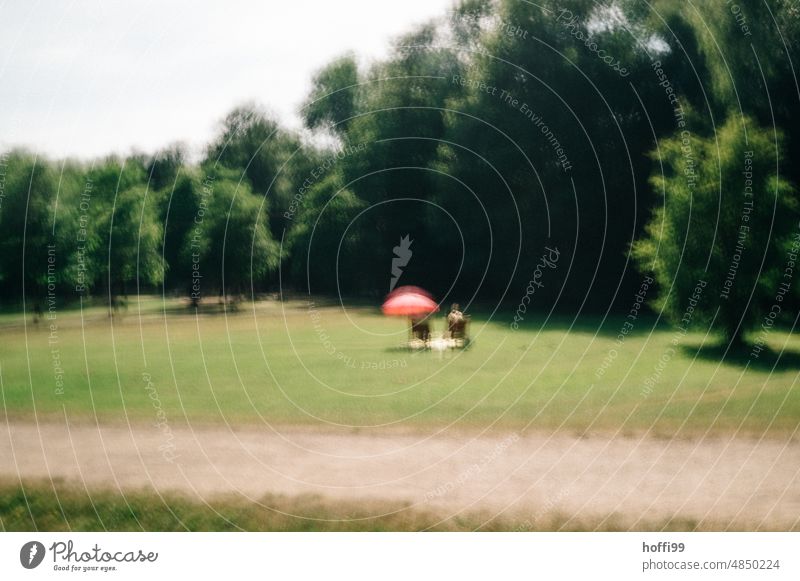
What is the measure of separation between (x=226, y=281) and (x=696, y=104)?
9.86 m

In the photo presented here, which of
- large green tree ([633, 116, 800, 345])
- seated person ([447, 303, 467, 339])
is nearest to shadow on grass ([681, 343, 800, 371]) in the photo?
large green tree ([633, 116, 800, 345])

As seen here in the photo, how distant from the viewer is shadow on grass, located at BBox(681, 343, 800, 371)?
11.5m

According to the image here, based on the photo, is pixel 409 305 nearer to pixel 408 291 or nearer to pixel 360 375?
pixel 408 291

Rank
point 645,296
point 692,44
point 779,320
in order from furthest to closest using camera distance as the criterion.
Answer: point 645,296 → point 692,44 → point 779,320

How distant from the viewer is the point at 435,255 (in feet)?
60.7

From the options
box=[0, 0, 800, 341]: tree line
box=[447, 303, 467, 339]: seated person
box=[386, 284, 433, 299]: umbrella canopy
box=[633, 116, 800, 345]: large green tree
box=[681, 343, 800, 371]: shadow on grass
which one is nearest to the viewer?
box=[0, 0, 800, 341]: tree line

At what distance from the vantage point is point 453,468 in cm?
807

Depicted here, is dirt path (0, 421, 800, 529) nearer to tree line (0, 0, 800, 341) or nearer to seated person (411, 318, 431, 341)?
tree line (0, 0, 800, 341)

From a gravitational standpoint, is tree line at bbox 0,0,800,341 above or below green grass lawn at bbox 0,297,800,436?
above

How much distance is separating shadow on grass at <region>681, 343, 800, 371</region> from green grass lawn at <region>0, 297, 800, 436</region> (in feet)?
0.19

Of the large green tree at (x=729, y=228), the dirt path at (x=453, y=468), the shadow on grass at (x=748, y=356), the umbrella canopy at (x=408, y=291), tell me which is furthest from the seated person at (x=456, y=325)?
the dirt path at (x=453, y=468)

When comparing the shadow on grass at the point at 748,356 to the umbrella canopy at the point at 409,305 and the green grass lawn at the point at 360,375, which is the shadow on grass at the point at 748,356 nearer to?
the green grass lawn at the point at 360,375
